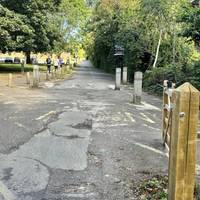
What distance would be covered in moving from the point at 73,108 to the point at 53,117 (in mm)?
2350

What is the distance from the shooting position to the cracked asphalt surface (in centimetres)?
621

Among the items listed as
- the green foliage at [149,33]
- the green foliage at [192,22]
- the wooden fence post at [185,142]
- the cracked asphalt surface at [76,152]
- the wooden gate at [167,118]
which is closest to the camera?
the wooden fence post at [185,142]

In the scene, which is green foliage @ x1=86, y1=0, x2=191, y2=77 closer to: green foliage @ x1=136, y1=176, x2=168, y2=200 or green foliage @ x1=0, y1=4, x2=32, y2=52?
green foliage @ x1=0, y1=4, x2=32, y2=52

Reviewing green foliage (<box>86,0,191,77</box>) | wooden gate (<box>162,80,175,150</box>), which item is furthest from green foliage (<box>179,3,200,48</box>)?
wooden gate (<box>162,80,175,150</box>)

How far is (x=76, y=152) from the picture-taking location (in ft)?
27.7

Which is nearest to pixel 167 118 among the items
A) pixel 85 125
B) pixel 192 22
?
pixel 85 125

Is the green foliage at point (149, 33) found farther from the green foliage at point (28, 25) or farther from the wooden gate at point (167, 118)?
the wooden gate at point (167, 118)

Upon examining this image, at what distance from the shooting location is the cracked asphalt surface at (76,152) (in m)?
6.21

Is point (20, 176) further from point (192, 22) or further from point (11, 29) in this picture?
point (11, 29)

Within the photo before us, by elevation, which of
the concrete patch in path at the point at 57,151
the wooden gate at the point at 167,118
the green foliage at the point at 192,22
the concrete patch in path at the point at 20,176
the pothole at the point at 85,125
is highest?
the green foliage at the point at 192,22

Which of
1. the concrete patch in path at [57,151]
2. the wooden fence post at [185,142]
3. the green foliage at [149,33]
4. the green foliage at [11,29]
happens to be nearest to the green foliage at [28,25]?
the green foliage at [11,29]

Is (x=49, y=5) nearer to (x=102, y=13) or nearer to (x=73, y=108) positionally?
(x=102, y=13)


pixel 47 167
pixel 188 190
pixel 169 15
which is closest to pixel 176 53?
pixel 169 15

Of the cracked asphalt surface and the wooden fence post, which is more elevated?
the wooden fence post
